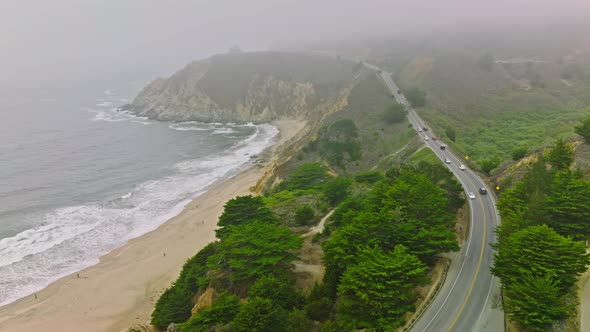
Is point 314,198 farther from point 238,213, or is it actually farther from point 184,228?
point 184,228

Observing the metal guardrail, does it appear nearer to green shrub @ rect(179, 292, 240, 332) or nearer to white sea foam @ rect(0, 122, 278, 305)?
green shrub @ rect(179, 292, 240, 332)

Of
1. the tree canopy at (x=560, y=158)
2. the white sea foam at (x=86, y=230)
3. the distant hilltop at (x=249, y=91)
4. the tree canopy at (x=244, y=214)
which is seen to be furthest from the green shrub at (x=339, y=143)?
the distant hilltop at (x=249, y=91)

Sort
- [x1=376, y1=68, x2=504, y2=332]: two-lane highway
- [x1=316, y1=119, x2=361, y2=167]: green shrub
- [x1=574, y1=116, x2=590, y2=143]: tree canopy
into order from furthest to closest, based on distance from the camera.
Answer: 1. [x1=316, y1=119, x2=361, y2=167]: green shrub
2. [x1=574, y1=116, x2=590, y2=143]: tree canopy
3. [x1=376, y1=68, x2=504, y2=332]: two-lane highway

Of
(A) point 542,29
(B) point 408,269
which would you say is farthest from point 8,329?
(A) point 542,29

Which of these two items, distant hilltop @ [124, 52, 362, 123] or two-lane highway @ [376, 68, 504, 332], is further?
distant hilltop @ [124, 52, 362, 123]

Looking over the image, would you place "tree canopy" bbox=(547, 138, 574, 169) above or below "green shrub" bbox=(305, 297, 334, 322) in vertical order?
above

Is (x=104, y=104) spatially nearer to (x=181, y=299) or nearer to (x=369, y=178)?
(x=369, y=178)

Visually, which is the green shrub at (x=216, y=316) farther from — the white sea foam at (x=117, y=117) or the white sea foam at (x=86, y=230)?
the white sea foam at (x=117, y=117)

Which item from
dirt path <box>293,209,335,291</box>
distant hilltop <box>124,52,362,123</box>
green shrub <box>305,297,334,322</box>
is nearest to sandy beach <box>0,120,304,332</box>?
dirt path <box>293,209,335,291</box>
